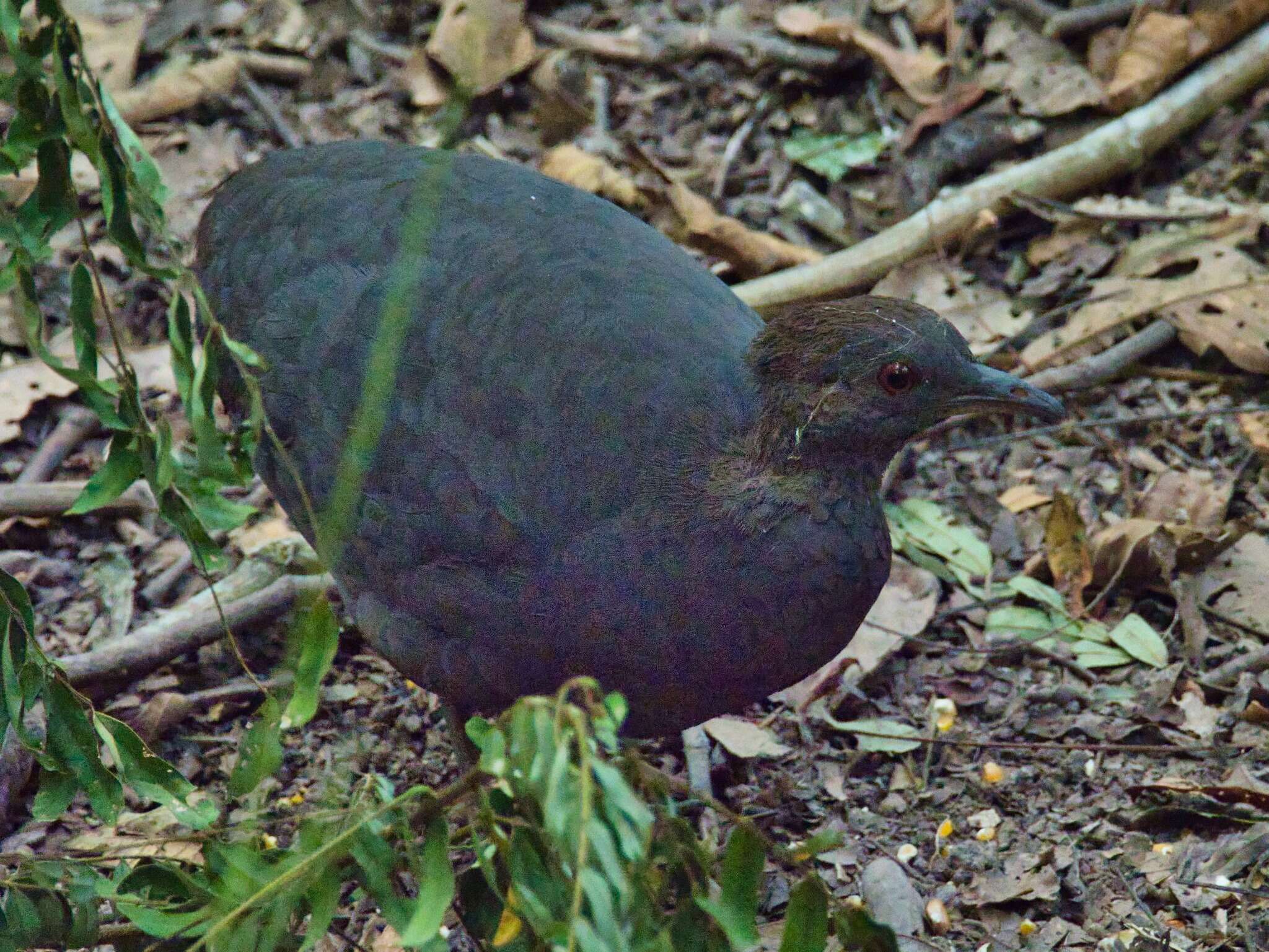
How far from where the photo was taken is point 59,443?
208 inches

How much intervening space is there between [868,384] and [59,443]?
123 inches

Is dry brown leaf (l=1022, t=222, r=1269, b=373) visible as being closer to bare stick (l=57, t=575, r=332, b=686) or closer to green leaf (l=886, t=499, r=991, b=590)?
green leaf (l=886, t=499, r=991, b=590)

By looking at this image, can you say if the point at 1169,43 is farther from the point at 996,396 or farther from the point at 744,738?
the point at 744,738

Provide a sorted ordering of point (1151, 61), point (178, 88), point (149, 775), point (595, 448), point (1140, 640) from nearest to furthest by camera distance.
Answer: point (149, 775) < point (595, 448) < point (1140, 640) < point (1151, 61) < point (178, 88)

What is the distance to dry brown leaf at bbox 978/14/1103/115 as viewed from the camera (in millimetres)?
5867

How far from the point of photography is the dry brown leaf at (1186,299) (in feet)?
16.6

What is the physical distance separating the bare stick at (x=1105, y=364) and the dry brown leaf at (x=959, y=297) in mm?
292

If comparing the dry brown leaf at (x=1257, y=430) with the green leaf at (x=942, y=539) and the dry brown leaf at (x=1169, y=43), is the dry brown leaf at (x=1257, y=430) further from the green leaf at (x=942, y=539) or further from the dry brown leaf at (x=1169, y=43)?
the dry brown leaf at (x=1169, y=43)

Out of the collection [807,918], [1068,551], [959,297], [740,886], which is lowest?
[1068,551]

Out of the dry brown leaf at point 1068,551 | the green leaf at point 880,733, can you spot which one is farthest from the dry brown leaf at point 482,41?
the green leaf at point 880,733

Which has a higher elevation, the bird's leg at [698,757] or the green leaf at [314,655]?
the green leaf at [314,655]

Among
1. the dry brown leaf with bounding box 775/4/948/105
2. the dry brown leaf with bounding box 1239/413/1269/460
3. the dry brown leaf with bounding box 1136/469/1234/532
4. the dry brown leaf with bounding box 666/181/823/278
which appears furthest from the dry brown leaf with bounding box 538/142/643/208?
the dry brown leaf with bounding box 1239/413/1269/460

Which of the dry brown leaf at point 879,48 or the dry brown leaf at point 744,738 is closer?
the dry brown leaf at point 744,738

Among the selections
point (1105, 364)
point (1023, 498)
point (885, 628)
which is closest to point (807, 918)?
point (885, 628)
